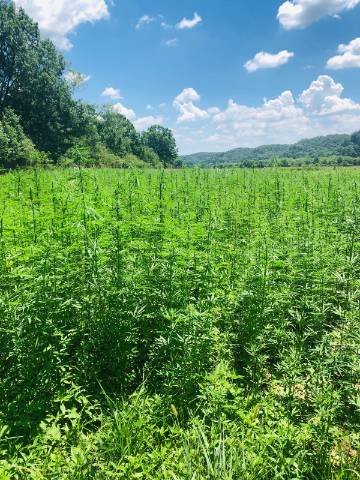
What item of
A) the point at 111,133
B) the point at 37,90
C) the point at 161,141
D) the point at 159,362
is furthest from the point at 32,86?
the point at 161,141

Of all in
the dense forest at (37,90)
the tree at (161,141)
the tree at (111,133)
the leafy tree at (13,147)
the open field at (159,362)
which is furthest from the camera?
the tree at (161,141)

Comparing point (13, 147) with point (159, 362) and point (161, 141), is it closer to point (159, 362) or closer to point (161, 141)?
point (159, 362)

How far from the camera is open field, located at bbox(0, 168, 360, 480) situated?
273 cm

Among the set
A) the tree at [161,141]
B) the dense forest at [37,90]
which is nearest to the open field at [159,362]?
the dense forest at [37,90]

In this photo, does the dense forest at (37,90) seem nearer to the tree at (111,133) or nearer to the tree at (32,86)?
the tree at (32,86)

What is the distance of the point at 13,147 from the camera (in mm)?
29594

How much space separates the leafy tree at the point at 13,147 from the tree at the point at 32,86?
5865 mm

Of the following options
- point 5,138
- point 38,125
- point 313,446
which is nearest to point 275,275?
point 313,446

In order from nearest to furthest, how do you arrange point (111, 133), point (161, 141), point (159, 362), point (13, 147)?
point (159, 362)
point (13, 147)
point (111, 133)
point (161, 141)

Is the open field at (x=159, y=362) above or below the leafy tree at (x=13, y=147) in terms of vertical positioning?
below

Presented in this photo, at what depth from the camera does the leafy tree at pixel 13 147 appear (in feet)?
92.8

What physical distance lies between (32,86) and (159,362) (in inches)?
1647

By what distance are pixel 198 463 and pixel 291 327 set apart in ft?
8.74

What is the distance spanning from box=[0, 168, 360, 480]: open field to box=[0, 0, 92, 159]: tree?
3770cm
